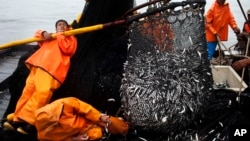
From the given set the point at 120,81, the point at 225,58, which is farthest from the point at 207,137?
the point at 225,58

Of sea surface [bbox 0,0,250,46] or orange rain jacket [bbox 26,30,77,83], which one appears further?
sea surface [bbox 0,0,250,46]

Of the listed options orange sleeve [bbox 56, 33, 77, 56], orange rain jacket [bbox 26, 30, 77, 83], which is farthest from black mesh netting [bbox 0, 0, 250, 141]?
orange sleeve [bbox 56, 33, 77, 56]

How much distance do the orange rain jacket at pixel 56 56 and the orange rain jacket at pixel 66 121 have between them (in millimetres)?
615

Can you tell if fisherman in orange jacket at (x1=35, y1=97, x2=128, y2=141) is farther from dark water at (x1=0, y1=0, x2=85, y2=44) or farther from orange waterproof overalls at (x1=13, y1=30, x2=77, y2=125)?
dark water at (x1=0, y1=0, x2=85, y2=44)

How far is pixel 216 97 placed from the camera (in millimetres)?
3791

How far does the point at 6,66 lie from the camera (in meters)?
6.39

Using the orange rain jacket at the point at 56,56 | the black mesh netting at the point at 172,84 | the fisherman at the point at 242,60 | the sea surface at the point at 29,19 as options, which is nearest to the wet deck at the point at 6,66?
the orange rain jacket at the point at 56,56

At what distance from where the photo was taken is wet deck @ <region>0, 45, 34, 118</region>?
485cm

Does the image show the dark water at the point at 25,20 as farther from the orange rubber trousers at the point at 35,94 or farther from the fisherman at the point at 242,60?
the orange rubber trousers at the point at 35,94

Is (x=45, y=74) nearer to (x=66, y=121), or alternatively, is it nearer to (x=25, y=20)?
(x=66, y=121)

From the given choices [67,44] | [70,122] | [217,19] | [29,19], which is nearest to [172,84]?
[70,122]

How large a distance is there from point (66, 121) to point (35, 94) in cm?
65

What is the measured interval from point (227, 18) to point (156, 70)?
416 cm

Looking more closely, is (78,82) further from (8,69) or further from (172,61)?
(8,69)
